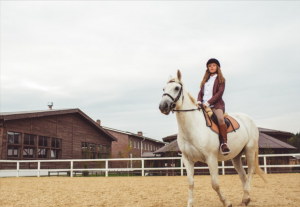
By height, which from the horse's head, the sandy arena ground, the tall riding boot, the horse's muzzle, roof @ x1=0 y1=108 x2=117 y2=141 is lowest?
the sandy arena ground

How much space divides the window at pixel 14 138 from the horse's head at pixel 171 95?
18.7 m

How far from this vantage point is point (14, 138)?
69.5 ft

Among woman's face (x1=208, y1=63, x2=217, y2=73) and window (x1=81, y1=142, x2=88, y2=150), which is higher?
woman's face (x1=208, y1=63, x2=217, y2=73)

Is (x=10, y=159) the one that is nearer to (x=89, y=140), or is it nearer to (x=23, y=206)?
(x=89, y=140)

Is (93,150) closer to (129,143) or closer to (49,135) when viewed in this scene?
(49,135)

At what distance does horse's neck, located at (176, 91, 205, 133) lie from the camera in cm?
531

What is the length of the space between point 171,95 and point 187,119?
2.09ft

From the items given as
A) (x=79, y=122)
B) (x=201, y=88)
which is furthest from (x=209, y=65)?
(x=79, y=122)

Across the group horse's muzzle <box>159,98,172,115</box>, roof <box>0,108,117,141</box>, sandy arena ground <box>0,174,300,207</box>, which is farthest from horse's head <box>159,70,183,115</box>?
roof <box>0,108,117,141</box>

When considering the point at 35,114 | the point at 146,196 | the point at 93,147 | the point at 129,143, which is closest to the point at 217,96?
the point at 146,196

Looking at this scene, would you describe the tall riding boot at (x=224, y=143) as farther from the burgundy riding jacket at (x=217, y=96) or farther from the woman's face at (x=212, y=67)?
the woman's face at (x=212, y=67)

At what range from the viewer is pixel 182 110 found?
5316mm

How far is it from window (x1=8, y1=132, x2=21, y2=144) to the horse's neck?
1865 cm

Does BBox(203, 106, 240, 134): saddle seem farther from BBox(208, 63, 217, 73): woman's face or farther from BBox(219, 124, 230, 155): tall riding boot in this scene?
BBox(208, 63, 217, 73): woman's face
